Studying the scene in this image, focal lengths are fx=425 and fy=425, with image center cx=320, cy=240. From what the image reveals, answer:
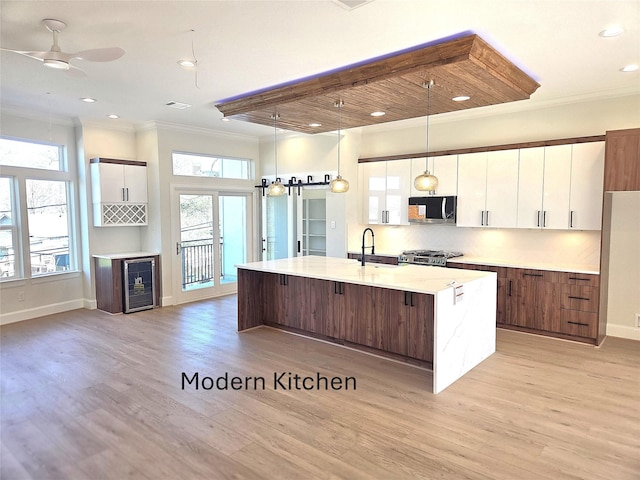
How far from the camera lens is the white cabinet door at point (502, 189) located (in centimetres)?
562

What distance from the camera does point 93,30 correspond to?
3.22 meters

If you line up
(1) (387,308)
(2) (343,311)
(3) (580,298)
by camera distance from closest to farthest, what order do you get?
(1) (387,308) < (2) (343,311) < (3) (580,298)

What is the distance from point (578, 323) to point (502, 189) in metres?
1.90

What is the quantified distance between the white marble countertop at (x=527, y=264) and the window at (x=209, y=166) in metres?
4.24

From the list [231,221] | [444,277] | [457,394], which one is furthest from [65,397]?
[231,221]

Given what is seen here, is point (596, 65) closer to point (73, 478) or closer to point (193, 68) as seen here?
point (193, 68)

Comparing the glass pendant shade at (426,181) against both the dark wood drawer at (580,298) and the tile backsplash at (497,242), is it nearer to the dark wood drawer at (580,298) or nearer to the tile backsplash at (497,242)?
the dark wood drawer at (580,298)

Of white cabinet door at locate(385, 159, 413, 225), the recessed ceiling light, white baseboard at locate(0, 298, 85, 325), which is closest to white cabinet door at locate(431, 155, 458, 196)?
white cabinet door at locate(385, 159, 413, 225)

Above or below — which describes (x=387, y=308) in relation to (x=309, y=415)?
above

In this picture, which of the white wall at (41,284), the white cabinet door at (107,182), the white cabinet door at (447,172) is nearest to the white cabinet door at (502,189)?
the white cabinet door at (447,172)

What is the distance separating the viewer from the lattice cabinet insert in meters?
6.46

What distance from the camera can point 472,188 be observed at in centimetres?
598

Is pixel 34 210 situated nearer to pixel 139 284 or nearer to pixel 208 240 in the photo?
pixel 139 284

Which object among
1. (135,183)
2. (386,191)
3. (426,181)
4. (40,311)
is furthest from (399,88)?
(40,311)
